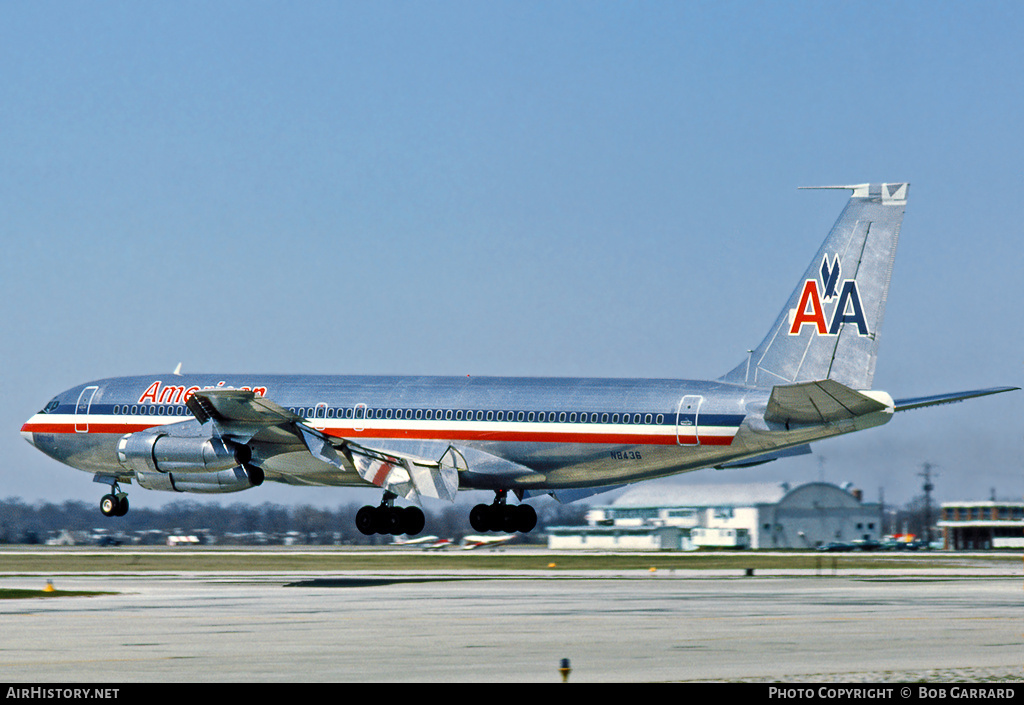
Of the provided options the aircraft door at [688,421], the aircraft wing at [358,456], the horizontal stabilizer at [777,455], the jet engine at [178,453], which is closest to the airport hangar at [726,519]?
the aircraft wing at [358,456]

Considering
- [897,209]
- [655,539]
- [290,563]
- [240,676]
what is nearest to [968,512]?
[655,539]

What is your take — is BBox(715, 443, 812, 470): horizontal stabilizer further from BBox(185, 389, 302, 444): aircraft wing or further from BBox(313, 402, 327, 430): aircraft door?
BBox(185, 389, 302, 444): aircraft wing

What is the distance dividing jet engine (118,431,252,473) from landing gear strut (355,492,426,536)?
220 inches

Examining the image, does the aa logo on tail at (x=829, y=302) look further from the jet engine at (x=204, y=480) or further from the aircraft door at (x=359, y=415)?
the jet engine at (x=204, y=480)

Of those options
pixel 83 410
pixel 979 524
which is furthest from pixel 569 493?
pixel 979 524

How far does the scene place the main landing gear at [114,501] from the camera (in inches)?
2415

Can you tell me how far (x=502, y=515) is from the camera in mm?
57969

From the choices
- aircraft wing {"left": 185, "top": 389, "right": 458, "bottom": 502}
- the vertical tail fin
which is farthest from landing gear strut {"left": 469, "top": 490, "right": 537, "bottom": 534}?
the vertical tail fin

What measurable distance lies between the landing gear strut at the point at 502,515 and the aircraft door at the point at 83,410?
18.2 meters

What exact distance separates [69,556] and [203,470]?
3608cm

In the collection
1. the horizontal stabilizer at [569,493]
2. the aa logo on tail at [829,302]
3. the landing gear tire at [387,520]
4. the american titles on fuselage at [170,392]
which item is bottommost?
the landing gear tire at [387,520]

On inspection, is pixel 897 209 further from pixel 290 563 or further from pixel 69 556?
pixel 69 556

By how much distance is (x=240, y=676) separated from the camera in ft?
73.8

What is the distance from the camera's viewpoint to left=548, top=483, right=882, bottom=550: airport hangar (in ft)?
449
